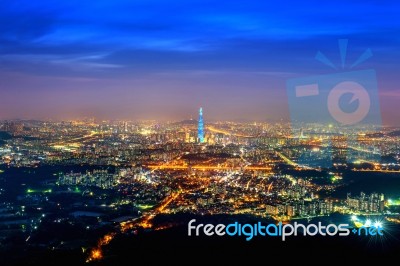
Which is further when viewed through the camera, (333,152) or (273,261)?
(333,152)

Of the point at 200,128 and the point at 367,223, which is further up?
the point at 200,128

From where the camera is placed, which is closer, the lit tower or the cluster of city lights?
the cluster of city lights

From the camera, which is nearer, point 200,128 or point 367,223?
point 367,223

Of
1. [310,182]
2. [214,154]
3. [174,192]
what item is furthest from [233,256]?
[214,154]

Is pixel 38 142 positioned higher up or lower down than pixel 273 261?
higher up

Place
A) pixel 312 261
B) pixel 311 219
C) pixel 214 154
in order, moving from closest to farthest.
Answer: pixel 312 261, pixel 311 219, pixel 214 154

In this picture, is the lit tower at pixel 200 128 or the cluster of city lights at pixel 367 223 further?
the lit tower at pixel 200 128

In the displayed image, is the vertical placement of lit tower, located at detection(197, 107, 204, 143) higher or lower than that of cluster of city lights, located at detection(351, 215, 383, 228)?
higher

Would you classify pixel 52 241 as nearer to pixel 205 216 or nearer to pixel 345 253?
pixel 205 216

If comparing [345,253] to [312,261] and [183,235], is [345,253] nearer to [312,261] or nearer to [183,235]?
[312,261]

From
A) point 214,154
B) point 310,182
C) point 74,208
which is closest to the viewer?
point 74,208

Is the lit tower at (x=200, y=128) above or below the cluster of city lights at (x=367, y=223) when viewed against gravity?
above
